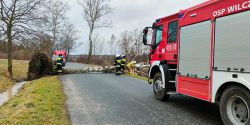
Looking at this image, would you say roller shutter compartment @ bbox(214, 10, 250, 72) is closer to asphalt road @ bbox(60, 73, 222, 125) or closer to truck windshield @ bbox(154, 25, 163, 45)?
asphalt road @ bbox(60, 73, 222, 125)

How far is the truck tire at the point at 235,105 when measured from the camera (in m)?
3.35

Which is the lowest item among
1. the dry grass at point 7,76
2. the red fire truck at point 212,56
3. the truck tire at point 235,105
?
the dry grass at point 7,76

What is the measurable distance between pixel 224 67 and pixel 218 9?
1.26 metres

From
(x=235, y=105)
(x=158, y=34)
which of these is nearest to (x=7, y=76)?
(x=158, y=34)

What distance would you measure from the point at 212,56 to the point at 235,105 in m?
1.08

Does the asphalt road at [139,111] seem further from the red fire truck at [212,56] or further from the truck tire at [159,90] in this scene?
the red fire truck at [212,56]

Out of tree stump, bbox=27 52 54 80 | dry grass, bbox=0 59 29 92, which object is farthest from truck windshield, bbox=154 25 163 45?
tree stump, bbox=27 52 54 80

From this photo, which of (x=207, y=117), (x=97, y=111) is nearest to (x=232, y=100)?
(x=207, y=117)

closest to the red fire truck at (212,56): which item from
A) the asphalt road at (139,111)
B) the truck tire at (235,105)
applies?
the truck tire at (235,105)

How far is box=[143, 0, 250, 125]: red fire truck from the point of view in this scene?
3.44m

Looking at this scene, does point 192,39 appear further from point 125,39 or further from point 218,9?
point 125,39

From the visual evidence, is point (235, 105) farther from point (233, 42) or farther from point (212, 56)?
point (233, 42)

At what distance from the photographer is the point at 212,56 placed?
4.11 meters

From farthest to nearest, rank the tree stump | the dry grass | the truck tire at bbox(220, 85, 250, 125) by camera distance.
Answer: the tree stump, the dry grass, the truck tire at bbox(220, 85, 250, 125)
